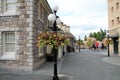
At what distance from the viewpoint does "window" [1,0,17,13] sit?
16844mm

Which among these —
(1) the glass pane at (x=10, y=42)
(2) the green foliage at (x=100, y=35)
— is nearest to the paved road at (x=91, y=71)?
(1) the glass pane at (x=10, y=42)

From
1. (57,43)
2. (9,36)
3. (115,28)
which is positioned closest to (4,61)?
(9,36)

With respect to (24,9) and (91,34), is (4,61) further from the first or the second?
(91,34)

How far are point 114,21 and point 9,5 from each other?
22056mm

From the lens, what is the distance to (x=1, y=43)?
1667 centimetres

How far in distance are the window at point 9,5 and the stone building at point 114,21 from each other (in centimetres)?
1958

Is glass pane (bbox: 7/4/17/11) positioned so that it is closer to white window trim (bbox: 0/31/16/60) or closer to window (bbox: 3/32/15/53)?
window (bbox: 3/32/15/53)

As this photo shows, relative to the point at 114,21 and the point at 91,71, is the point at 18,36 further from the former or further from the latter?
the point at 114,21

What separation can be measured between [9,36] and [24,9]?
2241 mm

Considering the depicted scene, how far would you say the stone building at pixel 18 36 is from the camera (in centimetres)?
1619

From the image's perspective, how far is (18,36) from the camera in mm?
16375

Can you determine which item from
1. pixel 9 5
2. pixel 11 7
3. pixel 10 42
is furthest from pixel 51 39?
pixel 9 5

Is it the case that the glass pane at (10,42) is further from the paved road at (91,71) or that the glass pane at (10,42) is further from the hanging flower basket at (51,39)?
the hanging flower basket at (51,39)

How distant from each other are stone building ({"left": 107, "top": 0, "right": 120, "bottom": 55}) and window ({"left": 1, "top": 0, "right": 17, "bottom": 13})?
19581mm
